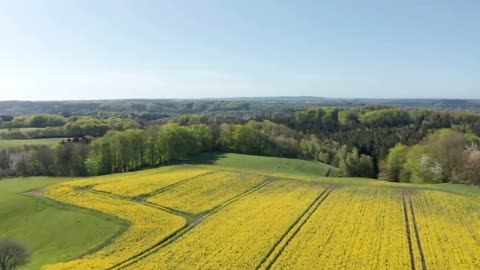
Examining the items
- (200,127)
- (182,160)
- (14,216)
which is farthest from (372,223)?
(200,127)

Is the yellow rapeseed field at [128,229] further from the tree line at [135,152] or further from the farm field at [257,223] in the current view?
the tree line at [135,152]

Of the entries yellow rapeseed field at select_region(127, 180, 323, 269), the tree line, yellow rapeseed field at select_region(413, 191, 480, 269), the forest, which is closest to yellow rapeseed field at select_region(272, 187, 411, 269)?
yellow rapeseed field at select_region(413, 191, 480, 269)

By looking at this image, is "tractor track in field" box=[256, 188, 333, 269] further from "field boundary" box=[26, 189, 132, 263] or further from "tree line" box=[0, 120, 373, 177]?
"tree line" box=[0, 120, 373, 177]

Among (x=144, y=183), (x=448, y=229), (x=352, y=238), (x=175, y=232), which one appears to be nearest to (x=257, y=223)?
(x=175, y=232)

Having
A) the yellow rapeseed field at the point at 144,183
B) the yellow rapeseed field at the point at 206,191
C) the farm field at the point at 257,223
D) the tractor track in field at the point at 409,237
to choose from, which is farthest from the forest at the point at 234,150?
the yellow rapeseed field at the point at 206,191

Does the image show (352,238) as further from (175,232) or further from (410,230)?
(175,232)
